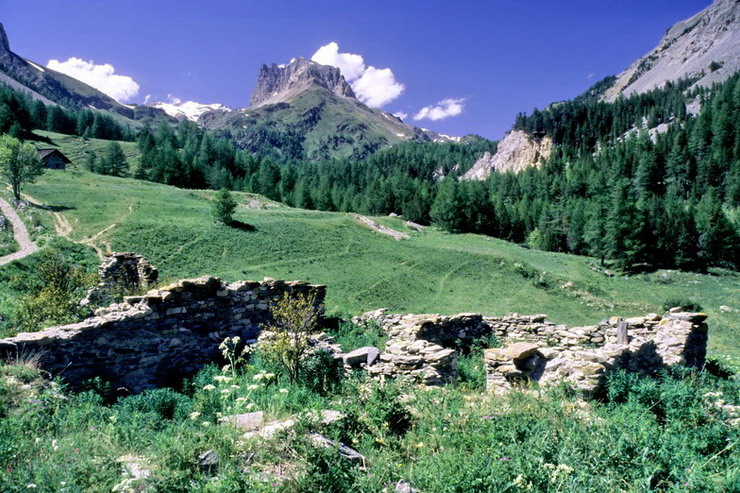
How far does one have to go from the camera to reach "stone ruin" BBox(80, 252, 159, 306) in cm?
1819

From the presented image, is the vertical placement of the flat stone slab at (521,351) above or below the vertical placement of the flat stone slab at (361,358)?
above

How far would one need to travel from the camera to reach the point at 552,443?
617 cm

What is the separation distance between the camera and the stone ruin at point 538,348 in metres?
9.80

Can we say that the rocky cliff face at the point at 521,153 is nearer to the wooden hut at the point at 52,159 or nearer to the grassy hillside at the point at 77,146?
the grassy hillside at the point at 77,146

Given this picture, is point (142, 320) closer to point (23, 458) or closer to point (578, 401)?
point (23, 458)

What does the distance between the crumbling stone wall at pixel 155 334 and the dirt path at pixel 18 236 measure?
1015 inches

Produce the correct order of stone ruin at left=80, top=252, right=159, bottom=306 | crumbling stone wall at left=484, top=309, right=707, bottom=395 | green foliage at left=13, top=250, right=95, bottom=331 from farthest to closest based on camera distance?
stone ruin at left=80, top=252, right=159, bottom=306 → green foliage at left=13, top=250, right=95, bottom=331 → crumbling stone wall at left=484, top=309, right=707, bottom=395

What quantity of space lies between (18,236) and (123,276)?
1047 inches

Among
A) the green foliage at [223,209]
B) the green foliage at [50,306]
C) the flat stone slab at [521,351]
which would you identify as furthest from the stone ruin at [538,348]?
the green foliage at [223,209]

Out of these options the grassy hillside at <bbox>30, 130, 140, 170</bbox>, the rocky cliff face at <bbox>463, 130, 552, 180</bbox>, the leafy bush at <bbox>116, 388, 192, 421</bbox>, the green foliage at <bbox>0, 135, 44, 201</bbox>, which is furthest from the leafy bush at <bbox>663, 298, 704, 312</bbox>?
the rocky cliff face at <bbox>463, 130, 552, 180</bbox>

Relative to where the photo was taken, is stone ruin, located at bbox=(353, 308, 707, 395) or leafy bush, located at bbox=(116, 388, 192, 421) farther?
stone ruin, located at bbox=(353, 308, 707, 395)

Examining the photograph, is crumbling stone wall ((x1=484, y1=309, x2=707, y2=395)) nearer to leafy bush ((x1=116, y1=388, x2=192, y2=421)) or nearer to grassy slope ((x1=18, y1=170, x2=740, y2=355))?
leafy bush ((x1=116, y1=388, x2=192, y2=421))

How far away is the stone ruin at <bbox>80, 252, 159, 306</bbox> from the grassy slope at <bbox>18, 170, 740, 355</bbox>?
11006 mm

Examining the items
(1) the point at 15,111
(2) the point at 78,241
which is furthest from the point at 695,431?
(1) the point at 15,111
